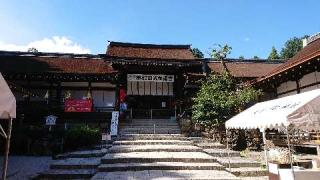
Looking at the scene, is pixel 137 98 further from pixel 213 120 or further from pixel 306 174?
pixel 306 174

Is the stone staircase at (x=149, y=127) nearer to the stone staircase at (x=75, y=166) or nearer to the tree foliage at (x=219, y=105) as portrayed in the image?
the tree foliage at (x=219, y=105)

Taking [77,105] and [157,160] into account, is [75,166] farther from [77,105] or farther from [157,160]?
[77,105]

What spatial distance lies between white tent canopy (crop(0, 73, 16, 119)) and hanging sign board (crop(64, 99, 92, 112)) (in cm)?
1247

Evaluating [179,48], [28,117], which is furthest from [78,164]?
[179,48]

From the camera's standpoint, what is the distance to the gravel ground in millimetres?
9656

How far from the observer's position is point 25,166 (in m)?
11.1

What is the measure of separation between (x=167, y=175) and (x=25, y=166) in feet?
17.7

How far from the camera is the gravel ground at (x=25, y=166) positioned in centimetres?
966

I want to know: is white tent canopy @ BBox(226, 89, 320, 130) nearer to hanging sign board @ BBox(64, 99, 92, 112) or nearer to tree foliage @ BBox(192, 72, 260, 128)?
tree foliage @ BBox(192, 72, 260, 128)

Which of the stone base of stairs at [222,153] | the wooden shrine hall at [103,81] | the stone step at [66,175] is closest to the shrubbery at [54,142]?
the wooden shrine hall at [103,81]

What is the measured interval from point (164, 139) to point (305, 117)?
955 centimetres

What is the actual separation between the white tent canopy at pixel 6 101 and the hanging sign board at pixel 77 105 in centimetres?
1247

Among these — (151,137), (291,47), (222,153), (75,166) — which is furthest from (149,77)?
(291,47)

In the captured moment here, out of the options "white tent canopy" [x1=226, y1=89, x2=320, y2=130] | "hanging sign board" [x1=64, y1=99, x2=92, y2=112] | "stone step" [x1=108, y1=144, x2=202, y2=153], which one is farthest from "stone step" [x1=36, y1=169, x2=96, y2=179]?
"hanging sign board" [x1=64, y1=99, x2=92, y2=112]
